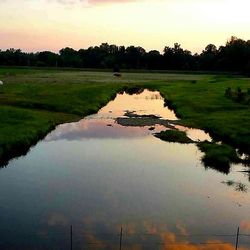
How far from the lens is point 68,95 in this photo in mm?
63812

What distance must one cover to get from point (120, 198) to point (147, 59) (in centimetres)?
14915

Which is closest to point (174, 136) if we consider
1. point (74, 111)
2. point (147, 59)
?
point (74, 111)

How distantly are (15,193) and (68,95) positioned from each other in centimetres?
4152

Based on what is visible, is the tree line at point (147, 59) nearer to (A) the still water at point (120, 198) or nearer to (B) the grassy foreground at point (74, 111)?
(B) the grassy foreground at point (74, 111)

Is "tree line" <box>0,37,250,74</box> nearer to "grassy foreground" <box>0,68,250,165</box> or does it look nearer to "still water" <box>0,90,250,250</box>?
"grassy foreground" <box>0,68,250,165</box>

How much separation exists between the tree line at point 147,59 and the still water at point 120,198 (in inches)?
4456

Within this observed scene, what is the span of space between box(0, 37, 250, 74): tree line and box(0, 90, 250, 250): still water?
4456 inches

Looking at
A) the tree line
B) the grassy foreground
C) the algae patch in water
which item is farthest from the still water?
the tree line

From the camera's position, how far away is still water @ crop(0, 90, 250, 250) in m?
18.2

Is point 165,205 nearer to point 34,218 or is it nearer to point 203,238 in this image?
point 203,238

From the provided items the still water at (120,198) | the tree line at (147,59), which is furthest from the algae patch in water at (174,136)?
the tree line at (147,59)

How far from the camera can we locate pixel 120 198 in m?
22.9

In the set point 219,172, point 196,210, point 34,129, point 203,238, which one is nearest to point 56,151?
point 34,129

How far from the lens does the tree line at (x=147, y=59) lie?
470 feet
